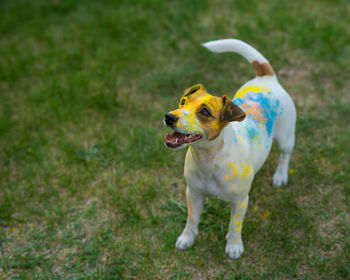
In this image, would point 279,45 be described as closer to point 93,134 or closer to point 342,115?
point 342,115

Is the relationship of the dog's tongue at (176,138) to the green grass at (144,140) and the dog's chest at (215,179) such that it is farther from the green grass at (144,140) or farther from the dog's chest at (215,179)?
the green grass at (144,140)

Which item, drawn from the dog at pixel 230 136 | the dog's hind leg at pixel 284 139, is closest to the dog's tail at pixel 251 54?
the dog at pixel 230 136

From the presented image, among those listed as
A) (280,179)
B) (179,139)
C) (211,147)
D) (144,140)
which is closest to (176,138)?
(179,139)

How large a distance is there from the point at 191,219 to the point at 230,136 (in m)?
0.85

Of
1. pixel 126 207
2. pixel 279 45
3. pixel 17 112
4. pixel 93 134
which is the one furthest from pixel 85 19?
pixel 126 207

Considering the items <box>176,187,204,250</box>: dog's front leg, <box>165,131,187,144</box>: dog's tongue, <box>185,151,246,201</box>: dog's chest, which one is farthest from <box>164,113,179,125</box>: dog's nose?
<box>176,187,204,250</box>: dog's front leg

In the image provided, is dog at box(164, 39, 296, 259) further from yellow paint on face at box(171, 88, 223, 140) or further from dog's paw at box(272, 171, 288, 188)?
dog's paw at box(272, 171, 288, 188)

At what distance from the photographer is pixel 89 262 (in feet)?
9.95

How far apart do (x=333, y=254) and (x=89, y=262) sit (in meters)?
1.91

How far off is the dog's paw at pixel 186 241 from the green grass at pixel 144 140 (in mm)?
50

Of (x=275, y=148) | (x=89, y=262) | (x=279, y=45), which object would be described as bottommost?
(x=89, y=262)

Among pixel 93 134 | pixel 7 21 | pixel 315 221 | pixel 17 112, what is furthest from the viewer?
pixel 7 21

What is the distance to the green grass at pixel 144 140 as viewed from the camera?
3041 millimetres

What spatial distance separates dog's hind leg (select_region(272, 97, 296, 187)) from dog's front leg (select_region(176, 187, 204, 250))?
840 mm
